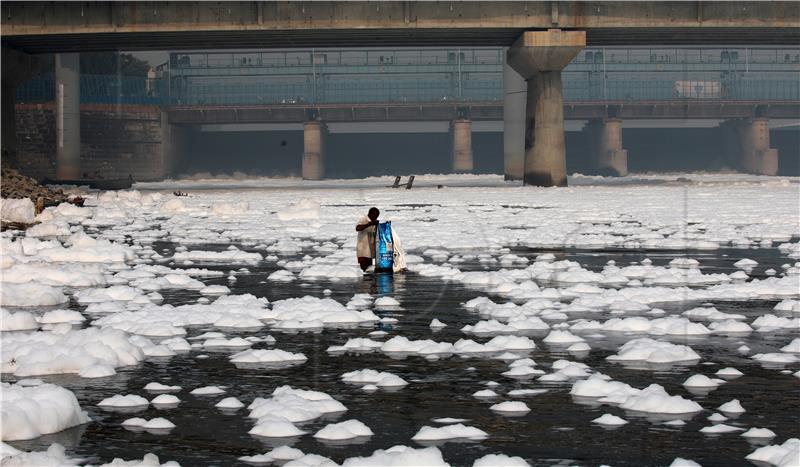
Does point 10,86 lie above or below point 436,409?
above

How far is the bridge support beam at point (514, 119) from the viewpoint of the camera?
70.1 meters

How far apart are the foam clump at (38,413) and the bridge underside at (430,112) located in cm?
8695

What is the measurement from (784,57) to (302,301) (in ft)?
322

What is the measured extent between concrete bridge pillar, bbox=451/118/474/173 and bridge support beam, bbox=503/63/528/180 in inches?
951

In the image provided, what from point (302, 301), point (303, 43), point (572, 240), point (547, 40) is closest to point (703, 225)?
point (572, 240)

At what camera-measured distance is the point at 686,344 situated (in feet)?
35.3

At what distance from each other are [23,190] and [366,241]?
89.1ft

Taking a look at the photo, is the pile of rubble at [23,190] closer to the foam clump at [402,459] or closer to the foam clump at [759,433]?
the foam clump at [402,459]

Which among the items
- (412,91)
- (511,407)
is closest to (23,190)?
(511,407)

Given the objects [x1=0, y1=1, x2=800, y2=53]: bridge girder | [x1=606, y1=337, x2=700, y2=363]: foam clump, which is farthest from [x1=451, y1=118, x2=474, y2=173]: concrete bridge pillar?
[x1=606, y1=337, x2=700, y2=363]: foam clump

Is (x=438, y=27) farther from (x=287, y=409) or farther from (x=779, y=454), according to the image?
(x=779, y=454)

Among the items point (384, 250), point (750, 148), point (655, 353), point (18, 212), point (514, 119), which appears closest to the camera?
point (655, 353)

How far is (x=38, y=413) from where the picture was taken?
24.3 ft

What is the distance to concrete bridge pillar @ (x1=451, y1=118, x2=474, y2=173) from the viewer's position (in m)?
96.1
